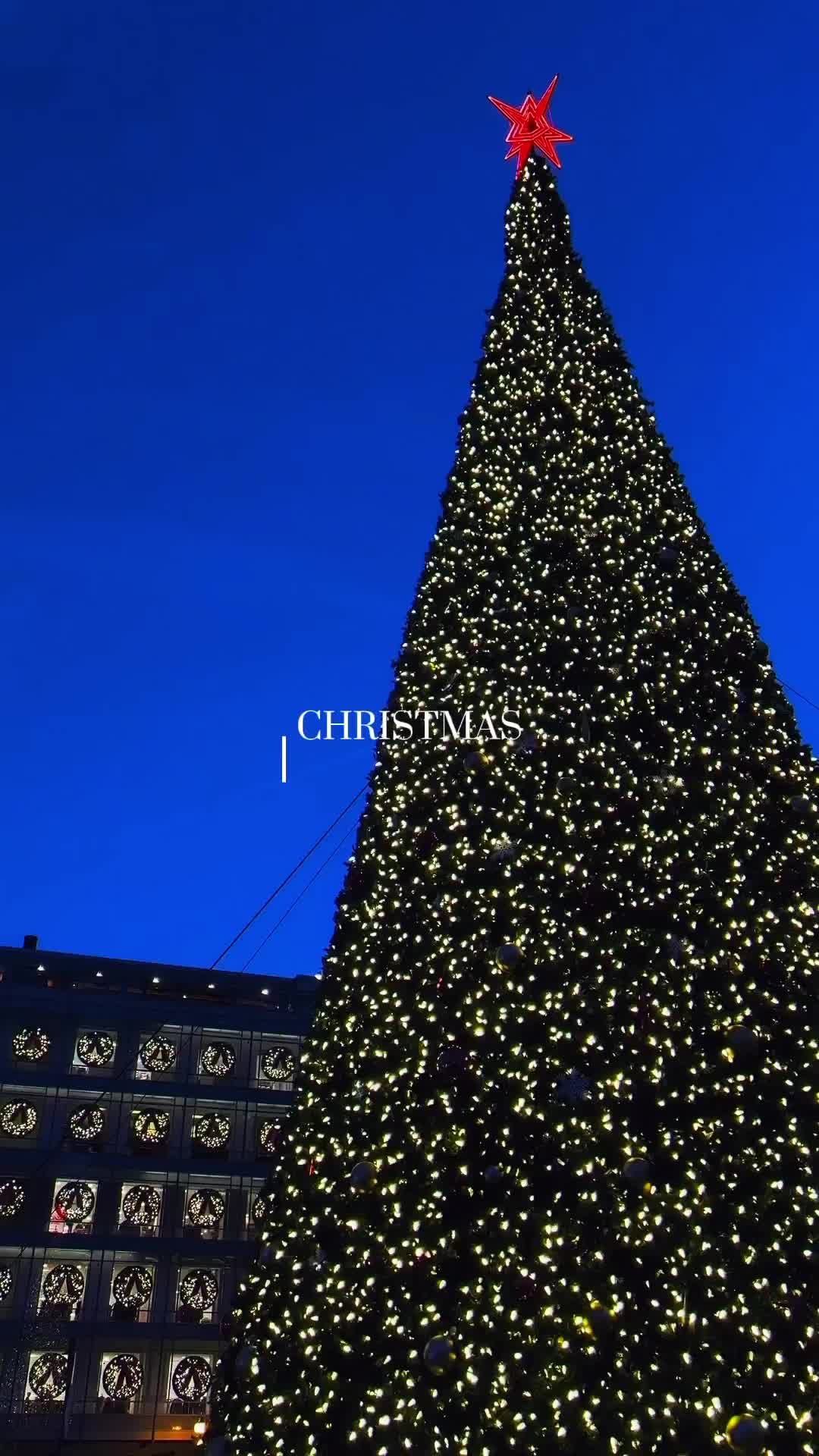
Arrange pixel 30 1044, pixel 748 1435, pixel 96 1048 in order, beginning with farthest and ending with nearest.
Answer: pixel 96 1048, pixel 30 1044, pixel 748 1435

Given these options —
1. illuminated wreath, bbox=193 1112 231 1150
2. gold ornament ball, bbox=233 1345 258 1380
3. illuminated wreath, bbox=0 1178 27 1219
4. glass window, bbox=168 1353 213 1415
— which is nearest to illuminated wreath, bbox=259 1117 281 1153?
illuminated wreath, bbox=193 1112 231 1150

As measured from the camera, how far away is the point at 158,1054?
25.9 metres

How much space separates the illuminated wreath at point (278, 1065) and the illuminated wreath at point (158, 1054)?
244cm

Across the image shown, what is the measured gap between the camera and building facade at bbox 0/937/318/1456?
2188 centimetres

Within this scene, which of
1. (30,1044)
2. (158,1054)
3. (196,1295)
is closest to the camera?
(196,1295)

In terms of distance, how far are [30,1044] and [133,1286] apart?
606 centimetres

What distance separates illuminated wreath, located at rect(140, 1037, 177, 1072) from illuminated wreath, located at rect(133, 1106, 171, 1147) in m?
1.01

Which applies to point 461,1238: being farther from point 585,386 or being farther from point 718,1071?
point 585,386

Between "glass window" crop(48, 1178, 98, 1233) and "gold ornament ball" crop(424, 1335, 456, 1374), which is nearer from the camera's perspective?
"gold ornament ball" crop(424, 1335, 456, 1374)

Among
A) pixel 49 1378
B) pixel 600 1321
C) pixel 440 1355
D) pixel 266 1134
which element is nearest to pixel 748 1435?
pixel 600 1321

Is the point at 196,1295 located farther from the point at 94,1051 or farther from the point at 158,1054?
the point at 94,1051

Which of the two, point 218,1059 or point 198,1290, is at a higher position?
point 218,1059

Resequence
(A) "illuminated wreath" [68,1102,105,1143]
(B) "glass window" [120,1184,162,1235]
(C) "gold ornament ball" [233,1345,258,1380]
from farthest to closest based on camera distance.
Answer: (A) "illuminated wreath" [68,1102,105,1143]
(B) "glass window" [120,1184,162,1235]
(C) "gold ornament ball" [233,1345,258,1380]

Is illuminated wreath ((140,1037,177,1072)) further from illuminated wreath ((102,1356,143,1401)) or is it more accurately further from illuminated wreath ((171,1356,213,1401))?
illuminated wreath ((171,1356,213,1401))
